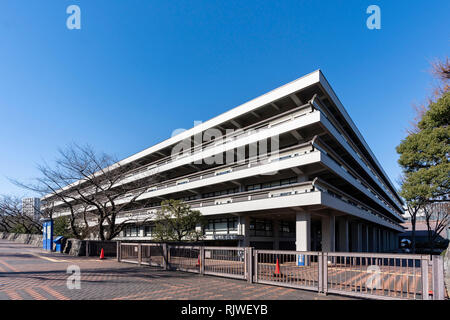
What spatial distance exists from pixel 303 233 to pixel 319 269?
1581cm

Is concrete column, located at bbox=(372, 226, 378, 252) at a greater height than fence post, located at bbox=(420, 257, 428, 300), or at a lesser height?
lesser

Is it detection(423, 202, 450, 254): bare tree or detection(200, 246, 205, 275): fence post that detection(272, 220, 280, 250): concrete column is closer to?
detection(423, 202, 450, 254): bare tree

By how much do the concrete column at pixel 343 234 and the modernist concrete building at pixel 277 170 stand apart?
0.03ft

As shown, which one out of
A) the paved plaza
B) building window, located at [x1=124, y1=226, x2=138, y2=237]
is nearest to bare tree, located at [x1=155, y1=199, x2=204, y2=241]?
the paved plaza

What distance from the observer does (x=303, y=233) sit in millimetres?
24750

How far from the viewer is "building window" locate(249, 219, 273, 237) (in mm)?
32009

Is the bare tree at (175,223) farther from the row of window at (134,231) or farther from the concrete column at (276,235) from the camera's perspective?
the row of window at (134,231)

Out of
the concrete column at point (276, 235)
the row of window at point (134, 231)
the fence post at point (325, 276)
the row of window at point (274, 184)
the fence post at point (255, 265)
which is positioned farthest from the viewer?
the row of window at point (134, 231)

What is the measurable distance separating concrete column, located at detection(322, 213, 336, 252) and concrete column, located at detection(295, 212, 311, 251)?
12.2 feet

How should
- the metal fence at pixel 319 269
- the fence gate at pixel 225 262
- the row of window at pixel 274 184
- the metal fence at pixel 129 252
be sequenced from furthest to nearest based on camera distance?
the row of window at pixel 274 184
the metal fence at pixel 129 252
the fence gate at pixel 225 262
the metal fence at pixel 319 269

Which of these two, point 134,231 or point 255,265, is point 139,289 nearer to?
point 255,265

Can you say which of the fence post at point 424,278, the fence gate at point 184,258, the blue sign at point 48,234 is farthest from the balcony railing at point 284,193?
the fence post at point 424,278

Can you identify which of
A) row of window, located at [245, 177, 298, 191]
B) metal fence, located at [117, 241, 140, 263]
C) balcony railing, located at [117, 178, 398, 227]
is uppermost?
row of window, located at [245, 177, 298, 191]

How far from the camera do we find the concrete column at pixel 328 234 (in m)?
27.2
